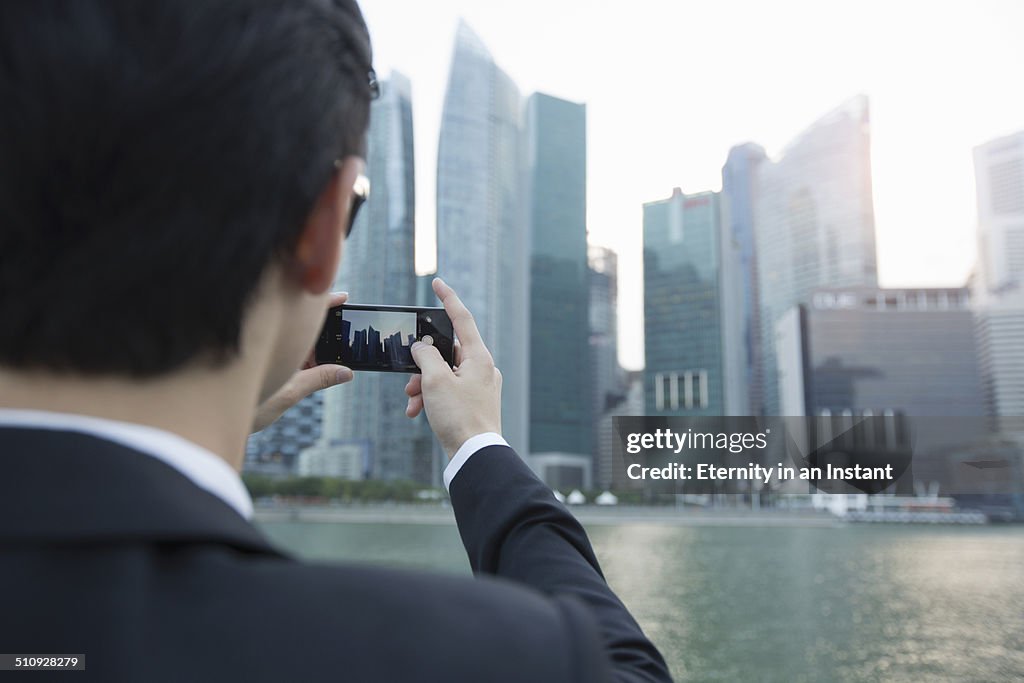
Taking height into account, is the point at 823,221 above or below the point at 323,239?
above

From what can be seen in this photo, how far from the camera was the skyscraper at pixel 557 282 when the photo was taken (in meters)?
52.3

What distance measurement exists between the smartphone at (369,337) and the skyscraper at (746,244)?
65.1m

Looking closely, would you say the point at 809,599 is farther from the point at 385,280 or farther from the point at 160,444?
the point at 385,280

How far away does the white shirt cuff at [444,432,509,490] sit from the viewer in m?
0.61

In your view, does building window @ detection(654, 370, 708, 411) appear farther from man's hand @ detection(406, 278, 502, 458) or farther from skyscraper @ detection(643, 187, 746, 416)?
man's hand @ detection(406, 278, 502, 458)

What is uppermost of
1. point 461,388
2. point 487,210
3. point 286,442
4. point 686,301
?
point 487,210

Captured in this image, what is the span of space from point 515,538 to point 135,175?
0.34m

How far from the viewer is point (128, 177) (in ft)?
1.07

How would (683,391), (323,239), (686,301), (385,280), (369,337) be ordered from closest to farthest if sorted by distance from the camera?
(323,239) → (369,337) → (385,280) → (683,391) → (686,301)

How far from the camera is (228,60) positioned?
13.6 inches

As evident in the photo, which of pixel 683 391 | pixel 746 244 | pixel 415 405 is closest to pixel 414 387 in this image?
pixel 415 405

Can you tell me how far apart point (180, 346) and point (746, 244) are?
87618 millimetres

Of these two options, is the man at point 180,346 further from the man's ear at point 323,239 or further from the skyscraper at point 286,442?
the skyscraper at point 286,442

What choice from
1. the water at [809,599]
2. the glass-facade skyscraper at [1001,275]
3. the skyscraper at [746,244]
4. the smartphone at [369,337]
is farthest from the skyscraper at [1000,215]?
the smartphone at [369,337]
